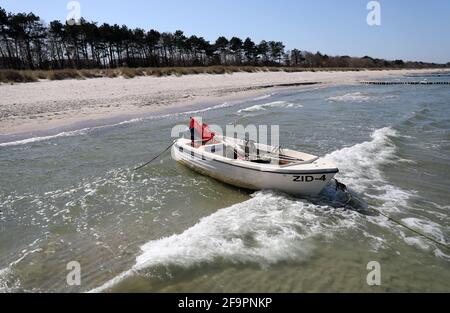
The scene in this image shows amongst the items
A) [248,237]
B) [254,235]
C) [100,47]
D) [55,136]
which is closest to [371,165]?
[254,235]

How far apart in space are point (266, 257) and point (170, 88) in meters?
33.2

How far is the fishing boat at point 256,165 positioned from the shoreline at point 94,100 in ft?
A: 34.4

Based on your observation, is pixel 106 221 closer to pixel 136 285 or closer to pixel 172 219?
pixel 172 219

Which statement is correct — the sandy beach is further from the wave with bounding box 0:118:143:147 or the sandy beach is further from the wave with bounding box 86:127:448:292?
the wave with bounding box 86:127:448:292

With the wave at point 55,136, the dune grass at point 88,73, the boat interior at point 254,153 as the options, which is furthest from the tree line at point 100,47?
the boat interior at point 254,153

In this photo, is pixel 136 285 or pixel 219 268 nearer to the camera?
pixel 136 285

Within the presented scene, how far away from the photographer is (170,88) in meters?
38.2

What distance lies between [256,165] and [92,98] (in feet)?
73.9

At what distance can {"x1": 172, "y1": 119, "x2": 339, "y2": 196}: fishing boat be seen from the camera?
9.63 m

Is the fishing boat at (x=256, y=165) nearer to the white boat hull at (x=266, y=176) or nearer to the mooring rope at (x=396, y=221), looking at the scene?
the white boat hull at (x=266, y=176)

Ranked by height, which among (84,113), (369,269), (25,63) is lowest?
(369,269)

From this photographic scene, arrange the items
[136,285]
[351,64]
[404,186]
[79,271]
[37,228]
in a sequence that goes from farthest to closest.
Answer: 1. [351,64]
2. [404,186]
3. [37,228]
4. [79,271]
5. [136,285]

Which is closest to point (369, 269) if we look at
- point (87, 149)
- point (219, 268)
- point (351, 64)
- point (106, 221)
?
point (219, 268)

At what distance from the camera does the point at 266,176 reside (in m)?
10.1
